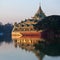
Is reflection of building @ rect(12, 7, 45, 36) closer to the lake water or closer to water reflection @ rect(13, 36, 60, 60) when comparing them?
water reflection @ rect(13, 36, 60, 60)

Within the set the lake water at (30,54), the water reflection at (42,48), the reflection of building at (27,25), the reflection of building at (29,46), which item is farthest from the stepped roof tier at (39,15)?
the lake water at (30,54)

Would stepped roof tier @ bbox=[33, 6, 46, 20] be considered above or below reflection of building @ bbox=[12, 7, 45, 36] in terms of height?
above

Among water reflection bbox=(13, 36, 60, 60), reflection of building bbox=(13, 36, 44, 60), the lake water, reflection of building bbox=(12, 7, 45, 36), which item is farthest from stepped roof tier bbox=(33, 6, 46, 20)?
the lake water

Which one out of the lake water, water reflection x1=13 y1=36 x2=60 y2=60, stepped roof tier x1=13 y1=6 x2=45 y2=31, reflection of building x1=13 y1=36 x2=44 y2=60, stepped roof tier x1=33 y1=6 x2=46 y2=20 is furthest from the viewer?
stepped roof tier x1=33 y1=6 x2=46 y2=20

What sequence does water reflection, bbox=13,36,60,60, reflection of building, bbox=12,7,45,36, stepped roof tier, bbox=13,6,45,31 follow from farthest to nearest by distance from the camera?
stepped roof tier, bbox=13,6,45,31 < reflection of building, bbox=12,7,45,36 < water reflection, bbox=13,36,60,60

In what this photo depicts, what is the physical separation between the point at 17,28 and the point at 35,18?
6.80m

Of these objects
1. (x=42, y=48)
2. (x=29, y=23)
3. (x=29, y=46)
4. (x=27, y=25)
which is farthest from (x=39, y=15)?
(x=42, y=48)

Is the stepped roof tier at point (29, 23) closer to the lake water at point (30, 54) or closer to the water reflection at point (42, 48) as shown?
the water reflection at point (42, 48)

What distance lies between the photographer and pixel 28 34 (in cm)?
8206

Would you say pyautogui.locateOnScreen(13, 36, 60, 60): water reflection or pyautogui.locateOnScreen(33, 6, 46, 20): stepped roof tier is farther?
pyautogui.locateOnScreen(33, 6, 46, 20): stepped roof tier

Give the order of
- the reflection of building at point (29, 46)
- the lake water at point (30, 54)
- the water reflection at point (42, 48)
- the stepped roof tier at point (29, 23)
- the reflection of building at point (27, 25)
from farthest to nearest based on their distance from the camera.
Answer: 1. the stepped roof tier at point (29, 23)
2. the reflection of building at point (27, 25)
3. the water reflection at point (42, 48)
4. the reflection of building at point (29, 46)
5. the lake water at point (30, 54)

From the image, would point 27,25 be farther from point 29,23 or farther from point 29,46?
point 29,46

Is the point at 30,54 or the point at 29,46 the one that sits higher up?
the point at 29,46

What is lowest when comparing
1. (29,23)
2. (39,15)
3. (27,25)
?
(27,25)
